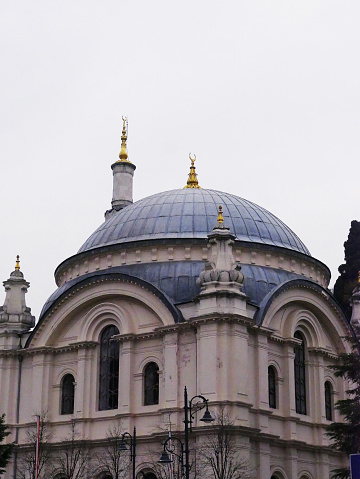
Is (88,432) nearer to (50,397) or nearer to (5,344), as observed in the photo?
(50,397)

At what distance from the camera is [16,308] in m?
45.9

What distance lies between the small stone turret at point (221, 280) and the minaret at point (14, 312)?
11314 millimetres

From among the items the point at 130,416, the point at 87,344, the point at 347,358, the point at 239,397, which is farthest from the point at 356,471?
the point at 87,344

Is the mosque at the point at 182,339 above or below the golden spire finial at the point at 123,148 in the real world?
below

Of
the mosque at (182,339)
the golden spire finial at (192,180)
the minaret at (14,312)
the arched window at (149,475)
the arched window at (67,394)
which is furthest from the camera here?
the golden spire finial at (192,180)

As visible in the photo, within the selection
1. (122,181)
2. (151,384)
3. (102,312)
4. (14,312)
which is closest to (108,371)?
(151,384)

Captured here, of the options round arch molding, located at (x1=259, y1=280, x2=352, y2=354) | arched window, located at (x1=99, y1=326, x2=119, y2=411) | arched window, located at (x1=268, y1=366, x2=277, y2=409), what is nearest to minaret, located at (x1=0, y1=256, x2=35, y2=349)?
arched window, located at (x1=99, y1=326, x2=119, y2=411)

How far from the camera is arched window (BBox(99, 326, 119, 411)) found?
4053cm

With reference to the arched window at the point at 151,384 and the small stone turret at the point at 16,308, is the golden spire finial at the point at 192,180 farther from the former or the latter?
the arched window at the point at 151,384

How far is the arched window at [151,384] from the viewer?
39312 millimetres

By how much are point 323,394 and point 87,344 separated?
11.5 m

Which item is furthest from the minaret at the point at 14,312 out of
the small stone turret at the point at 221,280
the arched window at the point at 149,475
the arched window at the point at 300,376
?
the arched window at the point at 300,376

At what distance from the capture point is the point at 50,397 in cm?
4244

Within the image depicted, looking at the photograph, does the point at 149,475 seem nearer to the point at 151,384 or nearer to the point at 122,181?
the point at 151,384
